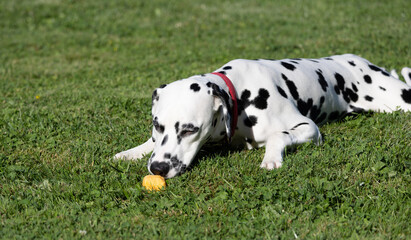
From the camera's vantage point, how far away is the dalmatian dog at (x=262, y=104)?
16.3ft

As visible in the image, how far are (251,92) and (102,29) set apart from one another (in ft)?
32.3

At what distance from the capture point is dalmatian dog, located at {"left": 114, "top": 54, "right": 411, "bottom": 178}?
4980 mm

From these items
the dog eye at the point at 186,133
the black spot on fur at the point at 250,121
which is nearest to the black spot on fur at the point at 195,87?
the dog eye at the point at 186,133

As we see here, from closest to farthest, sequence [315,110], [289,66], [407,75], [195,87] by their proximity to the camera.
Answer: [195,87] → [315,110] → [289,66] → [407,75]

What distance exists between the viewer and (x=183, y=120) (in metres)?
4.93

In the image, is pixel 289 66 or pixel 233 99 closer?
pixel 233 99

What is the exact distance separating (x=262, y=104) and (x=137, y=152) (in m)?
1.62

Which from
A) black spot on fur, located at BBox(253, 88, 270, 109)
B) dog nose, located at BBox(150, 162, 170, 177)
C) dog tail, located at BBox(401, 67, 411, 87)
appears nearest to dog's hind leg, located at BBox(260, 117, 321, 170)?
black spot on fur, located at BBox(253, 88, 270, 109)

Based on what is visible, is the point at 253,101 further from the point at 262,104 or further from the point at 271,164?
the point at 271,164

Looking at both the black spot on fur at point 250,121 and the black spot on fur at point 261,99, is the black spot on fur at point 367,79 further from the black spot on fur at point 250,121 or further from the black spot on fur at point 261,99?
the black spot on fur at point 250,121

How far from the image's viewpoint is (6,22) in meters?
15.6

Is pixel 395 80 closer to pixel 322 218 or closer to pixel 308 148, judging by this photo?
pixel 308 148

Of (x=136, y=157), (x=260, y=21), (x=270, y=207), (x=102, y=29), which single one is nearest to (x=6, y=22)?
(x=102, y=29)

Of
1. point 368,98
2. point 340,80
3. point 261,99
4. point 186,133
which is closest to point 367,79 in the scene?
point 368,98
